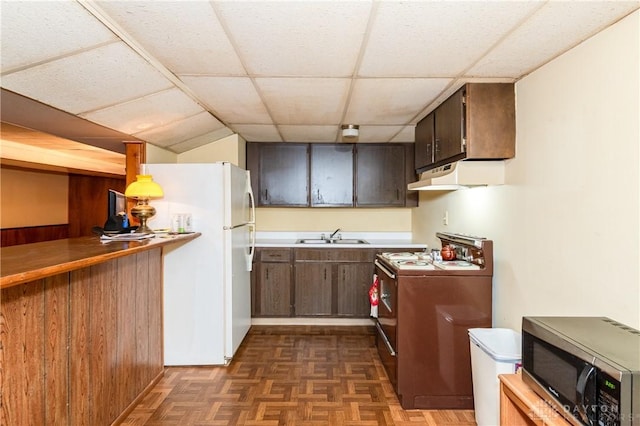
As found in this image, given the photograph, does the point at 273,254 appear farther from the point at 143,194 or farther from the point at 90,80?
the point at 90,80

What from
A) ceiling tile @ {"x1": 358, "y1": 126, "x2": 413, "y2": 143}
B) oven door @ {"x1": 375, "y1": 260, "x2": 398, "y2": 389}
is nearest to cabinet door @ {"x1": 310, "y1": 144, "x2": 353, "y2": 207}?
ceiling tile @ {"x1": 358, "y1": 126, "x2": 413, "y2": 143}

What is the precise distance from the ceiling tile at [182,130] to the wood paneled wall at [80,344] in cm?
104

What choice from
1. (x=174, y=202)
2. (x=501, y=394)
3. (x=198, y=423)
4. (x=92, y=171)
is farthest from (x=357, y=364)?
(x=92, y=171)

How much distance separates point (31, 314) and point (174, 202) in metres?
1.61

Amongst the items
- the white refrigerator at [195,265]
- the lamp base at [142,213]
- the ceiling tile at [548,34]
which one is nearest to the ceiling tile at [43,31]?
the lamp base at [142,213]

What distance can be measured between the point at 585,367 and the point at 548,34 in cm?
137

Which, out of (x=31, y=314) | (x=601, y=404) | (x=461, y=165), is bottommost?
(x=601, y=404)

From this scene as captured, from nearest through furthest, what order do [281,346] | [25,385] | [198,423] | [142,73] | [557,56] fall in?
[25,385]
[557,56]
[142,73]
[198,423]
[281,346]

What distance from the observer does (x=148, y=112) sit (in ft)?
8.84

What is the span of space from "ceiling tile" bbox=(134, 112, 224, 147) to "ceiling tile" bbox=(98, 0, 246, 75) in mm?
1028

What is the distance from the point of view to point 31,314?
1.60m

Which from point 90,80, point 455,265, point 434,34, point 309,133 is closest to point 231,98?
point 90,80

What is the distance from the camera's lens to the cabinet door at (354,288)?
4.17 m

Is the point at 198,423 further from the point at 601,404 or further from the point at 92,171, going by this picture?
the point at 92,171
